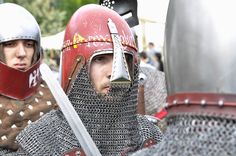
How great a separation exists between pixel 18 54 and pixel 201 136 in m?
2.88

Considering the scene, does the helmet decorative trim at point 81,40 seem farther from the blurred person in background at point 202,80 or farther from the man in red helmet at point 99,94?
the blurred person in background at point 202,80

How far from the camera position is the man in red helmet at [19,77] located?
4.67 m

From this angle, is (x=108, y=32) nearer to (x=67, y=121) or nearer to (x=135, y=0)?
(x=67, y=121)

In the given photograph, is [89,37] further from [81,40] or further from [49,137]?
[49,137]

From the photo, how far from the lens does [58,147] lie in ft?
11.9

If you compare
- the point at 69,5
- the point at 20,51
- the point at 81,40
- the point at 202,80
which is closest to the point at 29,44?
the point at 20,51

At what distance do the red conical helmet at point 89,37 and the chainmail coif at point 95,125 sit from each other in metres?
0.13

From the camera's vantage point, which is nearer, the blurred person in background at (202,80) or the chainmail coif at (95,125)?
the blurred person in background at (202,80)

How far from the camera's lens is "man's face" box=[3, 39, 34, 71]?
4719 mm

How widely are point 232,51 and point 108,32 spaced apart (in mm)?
1831

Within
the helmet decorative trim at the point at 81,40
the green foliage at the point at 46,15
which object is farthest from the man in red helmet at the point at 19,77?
the green foliage at the point at 46,15

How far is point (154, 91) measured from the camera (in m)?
7.74

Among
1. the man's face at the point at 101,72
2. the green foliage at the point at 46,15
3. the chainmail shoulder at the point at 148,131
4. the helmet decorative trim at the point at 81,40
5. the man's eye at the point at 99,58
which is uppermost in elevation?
the helmet decorative trim at the point at 81,40

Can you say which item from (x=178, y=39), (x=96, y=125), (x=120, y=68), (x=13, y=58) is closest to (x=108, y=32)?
(x=120, y=68)
